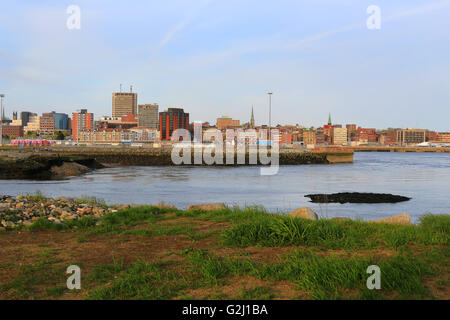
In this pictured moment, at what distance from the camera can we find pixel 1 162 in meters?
46.4

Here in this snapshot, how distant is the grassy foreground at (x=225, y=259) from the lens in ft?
17.6

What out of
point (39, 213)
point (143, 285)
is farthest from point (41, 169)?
point (143, 285)

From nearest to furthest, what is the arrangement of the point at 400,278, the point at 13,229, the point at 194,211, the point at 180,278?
the point at 400,278 → the point at 180,278 → the point at 13,229 → the point at 194,211

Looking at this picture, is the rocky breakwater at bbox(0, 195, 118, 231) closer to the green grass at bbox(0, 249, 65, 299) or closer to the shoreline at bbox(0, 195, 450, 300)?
the shoreline at bbox(0, 195, 450, 300)

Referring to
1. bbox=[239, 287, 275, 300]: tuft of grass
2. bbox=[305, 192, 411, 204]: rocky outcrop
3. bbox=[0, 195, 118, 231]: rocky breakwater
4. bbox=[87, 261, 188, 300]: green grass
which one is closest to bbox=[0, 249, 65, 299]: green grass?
bbox=[87, 261, 188, 300]: green grass

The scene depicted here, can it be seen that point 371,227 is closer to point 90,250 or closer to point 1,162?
point 90,250

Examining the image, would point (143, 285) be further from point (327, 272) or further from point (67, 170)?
point (67, 170)

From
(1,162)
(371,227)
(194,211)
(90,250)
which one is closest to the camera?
(90,250)

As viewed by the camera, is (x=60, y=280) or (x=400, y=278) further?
(x=60, y=280)

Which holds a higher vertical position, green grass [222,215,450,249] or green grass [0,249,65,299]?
green grass [222,215,450,249]

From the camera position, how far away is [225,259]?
6.70 metres

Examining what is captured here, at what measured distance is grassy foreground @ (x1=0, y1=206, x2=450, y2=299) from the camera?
536 centimetres
